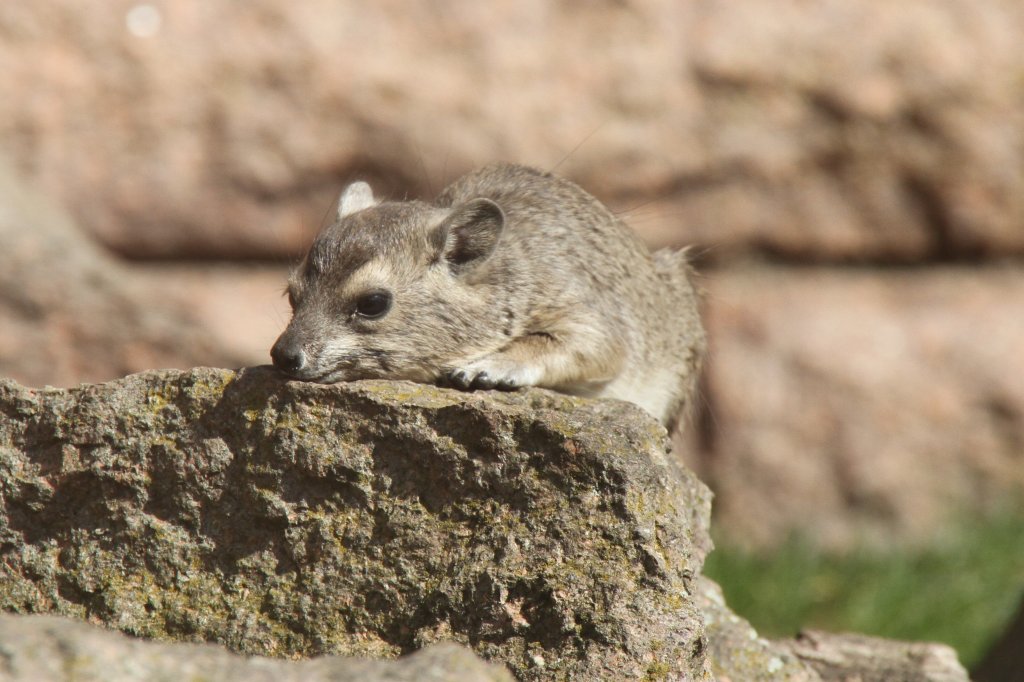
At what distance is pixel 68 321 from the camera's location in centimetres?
925

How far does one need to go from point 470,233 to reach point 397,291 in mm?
533

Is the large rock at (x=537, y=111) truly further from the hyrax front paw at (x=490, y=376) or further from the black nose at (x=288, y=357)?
the black nose at (x=288, y=357)

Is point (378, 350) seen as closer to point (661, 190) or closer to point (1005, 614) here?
point (661, 190)

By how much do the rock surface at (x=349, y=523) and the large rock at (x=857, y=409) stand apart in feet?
20.4

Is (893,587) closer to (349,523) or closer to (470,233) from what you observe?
(470,233)

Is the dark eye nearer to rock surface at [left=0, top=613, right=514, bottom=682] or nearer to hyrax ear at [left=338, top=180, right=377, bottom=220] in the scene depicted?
hyrax ear at [left=338, top=180, right=377, bottom=220]

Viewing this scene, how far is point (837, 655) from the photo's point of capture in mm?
6266

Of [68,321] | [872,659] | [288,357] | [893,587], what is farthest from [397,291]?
[893,587]

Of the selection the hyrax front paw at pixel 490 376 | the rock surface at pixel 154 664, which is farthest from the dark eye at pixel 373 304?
the rock surface at pixel 154 664

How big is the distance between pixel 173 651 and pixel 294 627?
885mm

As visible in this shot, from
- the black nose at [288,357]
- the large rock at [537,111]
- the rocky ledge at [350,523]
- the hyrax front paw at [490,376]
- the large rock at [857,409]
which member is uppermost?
the large rock at [537,111]

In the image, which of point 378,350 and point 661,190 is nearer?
point 378,350

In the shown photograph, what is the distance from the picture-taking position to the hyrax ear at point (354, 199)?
23.5ft

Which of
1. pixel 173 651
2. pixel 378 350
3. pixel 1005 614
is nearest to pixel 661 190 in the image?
pixel 1005 614
